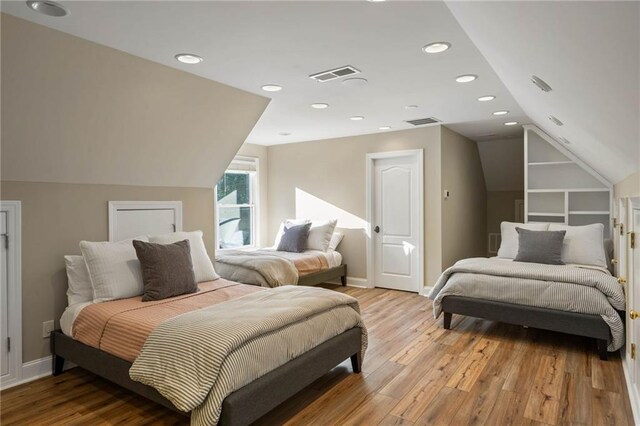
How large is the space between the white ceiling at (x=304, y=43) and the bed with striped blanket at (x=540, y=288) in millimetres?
1698

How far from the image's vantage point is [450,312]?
402 cm

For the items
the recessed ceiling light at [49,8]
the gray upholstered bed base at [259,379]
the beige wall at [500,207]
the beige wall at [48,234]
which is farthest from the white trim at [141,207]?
the beige wall at [500,207]

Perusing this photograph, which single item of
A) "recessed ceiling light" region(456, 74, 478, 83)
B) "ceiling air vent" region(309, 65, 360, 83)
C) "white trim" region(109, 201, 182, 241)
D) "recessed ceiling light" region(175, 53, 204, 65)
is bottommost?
"white trim" region(109, 201, 182, 241)

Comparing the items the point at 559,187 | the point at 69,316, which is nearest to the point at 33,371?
the point at 69,316

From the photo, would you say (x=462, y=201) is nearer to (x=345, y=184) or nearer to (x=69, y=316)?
(x=345, y=184)

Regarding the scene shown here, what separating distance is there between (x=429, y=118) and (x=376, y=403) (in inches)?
137

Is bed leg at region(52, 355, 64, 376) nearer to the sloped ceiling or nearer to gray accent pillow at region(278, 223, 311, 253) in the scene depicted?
gray accent pillow at region(278, 223, 311, 253)

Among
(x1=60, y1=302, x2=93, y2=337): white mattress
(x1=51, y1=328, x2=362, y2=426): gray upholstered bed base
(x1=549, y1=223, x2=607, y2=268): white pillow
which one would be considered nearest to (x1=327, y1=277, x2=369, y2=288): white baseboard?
(x1=549, y1=223, x2=607, y2=268): white pillow

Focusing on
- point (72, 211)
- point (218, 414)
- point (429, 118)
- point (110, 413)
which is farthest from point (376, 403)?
point (429, 118)

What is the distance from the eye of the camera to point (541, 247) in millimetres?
4289

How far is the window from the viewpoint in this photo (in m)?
6.20

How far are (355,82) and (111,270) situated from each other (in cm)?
247

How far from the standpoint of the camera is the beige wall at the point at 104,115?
7.92ft

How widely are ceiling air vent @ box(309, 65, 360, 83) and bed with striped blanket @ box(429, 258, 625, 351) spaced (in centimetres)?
228
